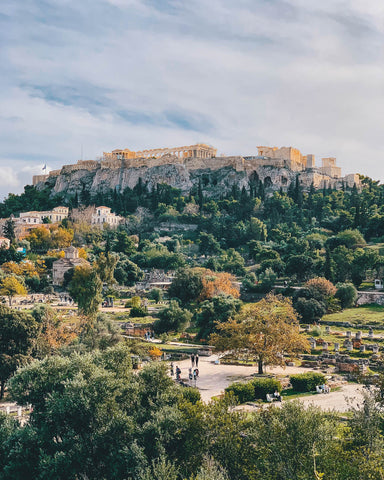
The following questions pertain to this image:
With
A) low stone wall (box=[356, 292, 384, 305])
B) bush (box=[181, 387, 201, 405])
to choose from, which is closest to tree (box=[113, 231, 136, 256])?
low stone wall (box=[356, 292, 384, 305])

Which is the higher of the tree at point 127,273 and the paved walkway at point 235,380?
the tree at point 127,273

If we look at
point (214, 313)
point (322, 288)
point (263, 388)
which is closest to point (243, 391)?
point (263, 388)

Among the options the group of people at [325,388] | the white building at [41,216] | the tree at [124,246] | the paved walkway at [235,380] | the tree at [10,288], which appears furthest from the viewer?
the white building at [41,216]

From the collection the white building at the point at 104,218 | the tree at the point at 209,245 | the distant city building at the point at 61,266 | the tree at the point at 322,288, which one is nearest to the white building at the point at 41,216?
the white building at the point at 104,218

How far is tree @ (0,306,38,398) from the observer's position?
25502 millimetres

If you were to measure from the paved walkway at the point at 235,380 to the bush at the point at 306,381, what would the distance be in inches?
31.9

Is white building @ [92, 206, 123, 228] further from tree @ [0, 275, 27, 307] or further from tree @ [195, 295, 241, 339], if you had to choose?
tree @ [195, 295, 241, 339]

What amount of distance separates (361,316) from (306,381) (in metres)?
20.0

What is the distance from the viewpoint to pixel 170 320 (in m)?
37.9

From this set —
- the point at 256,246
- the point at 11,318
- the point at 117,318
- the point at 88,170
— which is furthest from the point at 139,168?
the point at 11,318

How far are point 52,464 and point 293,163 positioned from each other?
92549 mm

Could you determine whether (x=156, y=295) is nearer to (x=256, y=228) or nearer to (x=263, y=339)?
(x=263, y=339)

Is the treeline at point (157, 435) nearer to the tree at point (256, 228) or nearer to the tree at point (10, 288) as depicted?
the tree at point (10, 288)

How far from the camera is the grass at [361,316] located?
1570 inches
